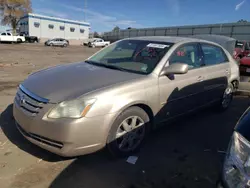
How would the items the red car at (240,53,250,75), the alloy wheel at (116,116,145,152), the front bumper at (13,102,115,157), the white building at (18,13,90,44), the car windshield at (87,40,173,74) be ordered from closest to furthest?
the front bumper at (13,102,115,157), the alloy wheel at (116,116,145,152), the car windshield at (87,40,173,74), the red car at (240,53,250,75), the white building at (18,13,90,44)

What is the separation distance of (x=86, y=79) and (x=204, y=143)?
7.08ft

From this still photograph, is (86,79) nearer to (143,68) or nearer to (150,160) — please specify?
(143,68)

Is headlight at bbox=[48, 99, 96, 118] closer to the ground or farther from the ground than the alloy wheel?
farther from the ground

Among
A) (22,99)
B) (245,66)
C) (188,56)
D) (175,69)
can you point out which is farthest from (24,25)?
(175,69)

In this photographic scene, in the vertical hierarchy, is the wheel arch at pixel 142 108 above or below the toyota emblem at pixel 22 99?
below

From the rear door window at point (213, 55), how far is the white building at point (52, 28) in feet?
175

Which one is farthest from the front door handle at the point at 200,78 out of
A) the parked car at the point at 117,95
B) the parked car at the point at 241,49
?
A: the parked car at the point at 241,49

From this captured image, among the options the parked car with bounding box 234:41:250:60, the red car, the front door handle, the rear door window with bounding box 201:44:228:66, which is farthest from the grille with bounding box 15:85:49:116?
the parked car with bounding box 234:41:250:60

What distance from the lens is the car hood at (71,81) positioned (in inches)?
104

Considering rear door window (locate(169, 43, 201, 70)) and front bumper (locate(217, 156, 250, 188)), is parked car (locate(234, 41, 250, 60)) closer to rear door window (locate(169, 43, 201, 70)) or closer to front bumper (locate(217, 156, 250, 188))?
rear door window (locate(169, 43, 201, 70))

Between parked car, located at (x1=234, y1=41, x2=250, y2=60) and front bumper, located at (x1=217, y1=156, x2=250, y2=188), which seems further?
parked car, located at (x1=234, y1=41, x2=250, y2=60)

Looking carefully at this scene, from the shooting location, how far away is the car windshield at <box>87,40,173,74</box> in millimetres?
3379

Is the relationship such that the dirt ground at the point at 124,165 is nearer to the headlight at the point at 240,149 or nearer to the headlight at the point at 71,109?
the headlight at the point at 71,109

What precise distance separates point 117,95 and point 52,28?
59.8m
